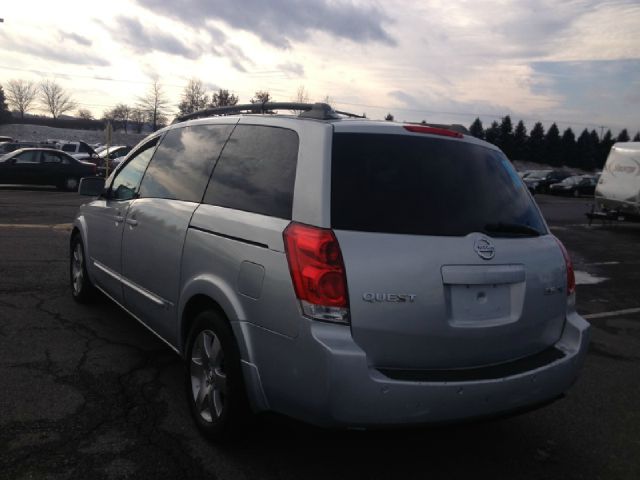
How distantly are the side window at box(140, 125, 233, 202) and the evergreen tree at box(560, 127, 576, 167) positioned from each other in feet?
276

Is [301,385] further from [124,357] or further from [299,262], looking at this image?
[124,357]

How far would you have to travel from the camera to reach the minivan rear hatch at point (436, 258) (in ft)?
8.32

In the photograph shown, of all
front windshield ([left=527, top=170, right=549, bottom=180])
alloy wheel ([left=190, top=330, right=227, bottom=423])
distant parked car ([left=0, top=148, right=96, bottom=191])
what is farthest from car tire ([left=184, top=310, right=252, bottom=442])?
front windshield ([left=527, top=170, right=549, bottom=180])

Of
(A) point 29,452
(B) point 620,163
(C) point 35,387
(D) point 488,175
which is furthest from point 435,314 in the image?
(B) point 620,163

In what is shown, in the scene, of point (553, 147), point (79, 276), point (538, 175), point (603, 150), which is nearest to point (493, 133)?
point (553, 147)

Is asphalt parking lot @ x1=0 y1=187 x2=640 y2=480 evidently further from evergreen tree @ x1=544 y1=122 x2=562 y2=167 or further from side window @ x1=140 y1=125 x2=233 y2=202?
evergreen tree @ x1=544 y1=122 x2=562 y2=167

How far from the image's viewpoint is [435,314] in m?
2.59

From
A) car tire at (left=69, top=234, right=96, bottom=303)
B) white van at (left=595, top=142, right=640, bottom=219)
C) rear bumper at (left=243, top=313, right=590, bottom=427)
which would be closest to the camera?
rear bumper at (left=243, top=313, right=590, bottom=427)

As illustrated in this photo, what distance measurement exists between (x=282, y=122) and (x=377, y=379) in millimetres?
1474

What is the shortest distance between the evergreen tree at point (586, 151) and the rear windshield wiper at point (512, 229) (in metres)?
87.4

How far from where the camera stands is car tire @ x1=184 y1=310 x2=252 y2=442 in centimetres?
288

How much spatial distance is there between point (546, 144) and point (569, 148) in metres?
5.17

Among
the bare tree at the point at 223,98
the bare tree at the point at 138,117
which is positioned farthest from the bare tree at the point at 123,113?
the bare tree at the point at 223,98

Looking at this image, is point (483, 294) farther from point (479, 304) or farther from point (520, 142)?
point (520, 142)
